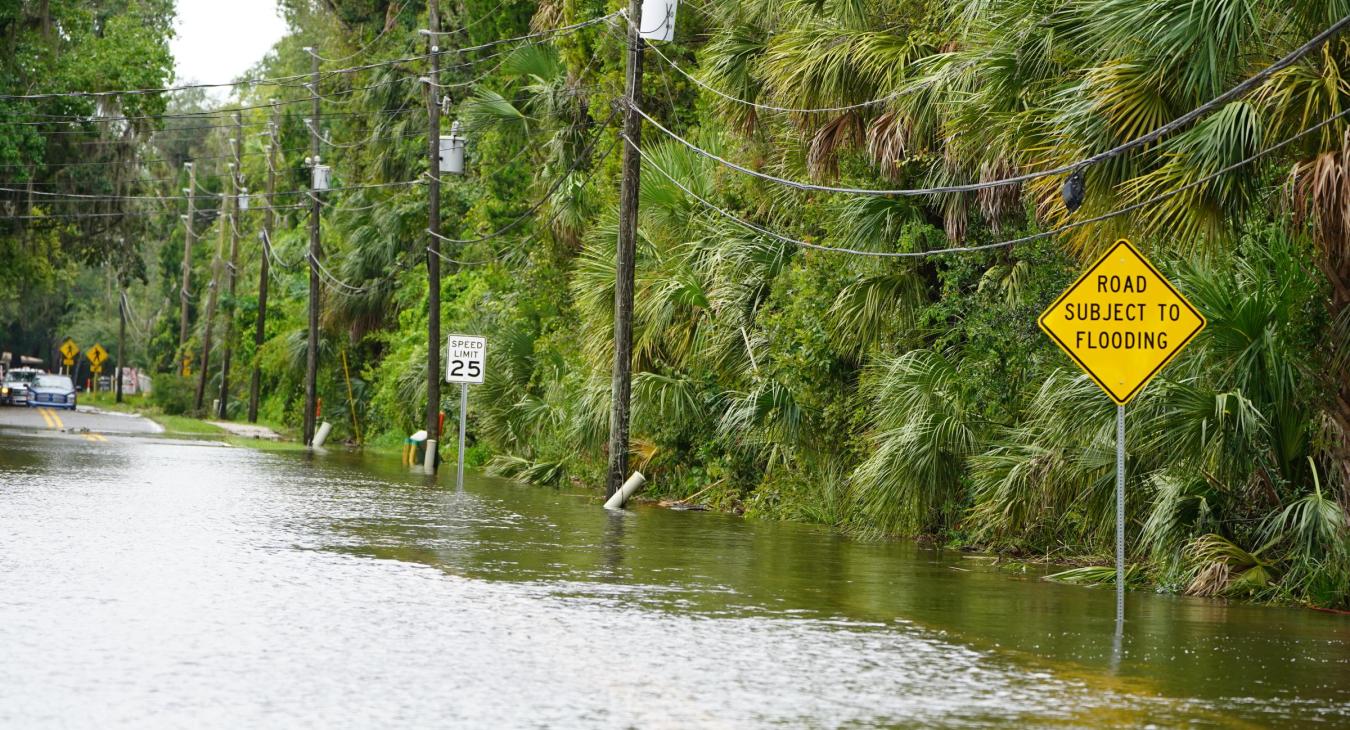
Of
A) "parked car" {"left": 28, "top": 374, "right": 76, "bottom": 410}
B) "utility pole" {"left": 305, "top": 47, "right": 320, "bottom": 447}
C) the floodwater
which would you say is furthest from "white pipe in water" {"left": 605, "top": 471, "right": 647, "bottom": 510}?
"parked car" {"left": 28, "top": 374, "right": 76, "bottom": 410}

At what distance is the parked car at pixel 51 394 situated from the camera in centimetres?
7006

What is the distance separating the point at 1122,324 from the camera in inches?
502

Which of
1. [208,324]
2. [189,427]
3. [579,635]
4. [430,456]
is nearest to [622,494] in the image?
[430,456]

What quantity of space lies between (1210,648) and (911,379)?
841cm

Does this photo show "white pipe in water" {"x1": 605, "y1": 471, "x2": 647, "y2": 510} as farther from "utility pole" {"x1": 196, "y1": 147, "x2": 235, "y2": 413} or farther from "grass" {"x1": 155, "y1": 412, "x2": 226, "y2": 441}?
"utility pole" {"x1": 196, "y1": 147, "x2": 235, "y2": 413}

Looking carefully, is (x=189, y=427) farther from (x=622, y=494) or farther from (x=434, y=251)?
(x=622, y=494)

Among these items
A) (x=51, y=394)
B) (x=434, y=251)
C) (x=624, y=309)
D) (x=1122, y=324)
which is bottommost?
(x=51, y=394)

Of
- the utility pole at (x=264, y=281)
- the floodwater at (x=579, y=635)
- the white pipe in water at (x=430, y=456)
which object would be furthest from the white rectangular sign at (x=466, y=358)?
the utility pole at (x=264, y=281)

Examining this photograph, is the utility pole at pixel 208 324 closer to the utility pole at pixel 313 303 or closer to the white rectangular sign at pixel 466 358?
the utility pole at pixel 313 303

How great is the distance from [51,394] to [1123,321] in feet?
210

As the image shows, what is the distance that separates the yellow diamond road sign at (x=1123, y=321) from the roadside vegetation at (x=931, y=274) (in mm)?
746

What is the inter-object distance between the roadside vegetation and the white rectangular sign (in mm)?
1535

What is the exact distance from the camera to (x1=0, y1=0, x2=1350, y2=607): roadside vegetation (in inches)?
529

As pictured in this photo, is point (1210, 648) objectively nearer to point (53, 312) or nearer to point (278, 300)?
point (278, 300)
